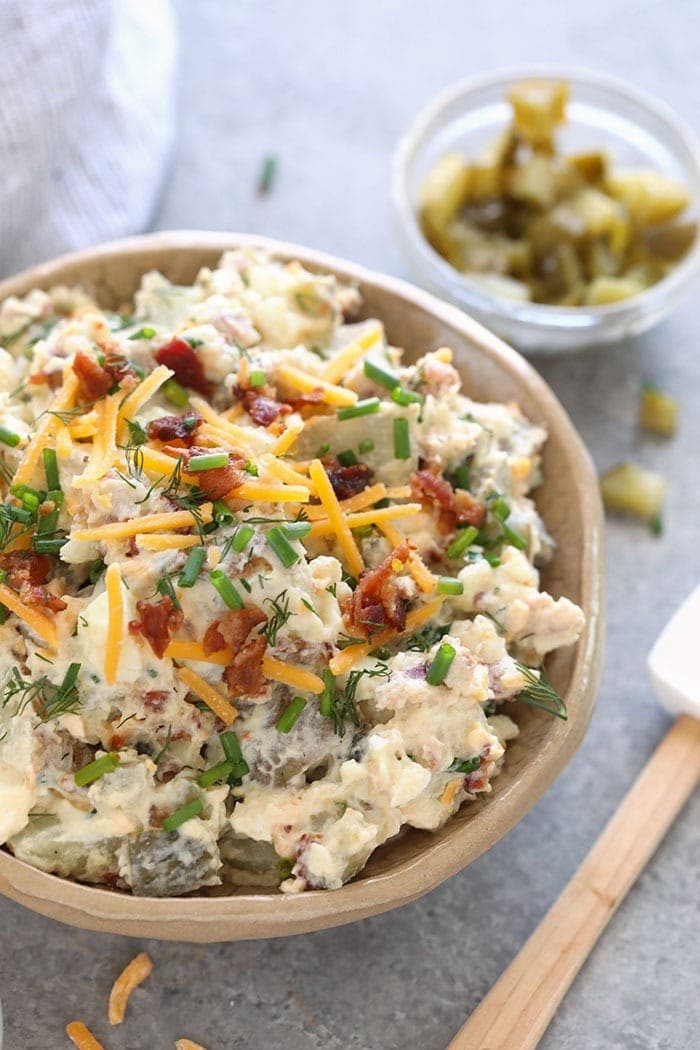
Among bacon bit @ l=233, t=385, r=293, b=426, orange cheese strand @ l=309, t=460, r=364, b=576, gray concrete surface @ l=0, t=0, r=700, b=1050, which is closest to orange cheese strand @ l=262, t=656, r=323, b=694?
orange cheese strand @ l=309, t=460, r=364, b=576

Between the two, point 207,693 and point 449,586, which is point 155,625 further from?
point 449,586

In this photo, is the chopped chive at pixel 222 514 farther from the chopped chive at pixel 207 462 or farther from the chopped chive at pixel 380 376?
the chopped chive at pixel 380 376

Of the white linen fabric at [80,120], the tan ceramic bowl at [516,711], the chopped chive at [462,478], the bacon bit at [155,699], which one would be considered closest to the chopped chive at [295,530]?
the bacon bit at [155,699]

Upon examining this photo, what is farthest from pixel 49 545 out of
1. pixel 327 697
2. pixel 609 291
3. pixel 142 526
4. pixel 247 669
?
pixel 609 291

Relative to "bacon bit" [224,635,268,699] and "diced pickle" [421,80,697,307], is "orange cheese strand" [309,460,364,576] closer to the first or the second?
"bacon bit" [224,635,268,699]

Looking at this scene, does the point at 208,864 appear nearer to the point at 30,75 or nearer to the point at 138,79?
the point at 30,75
